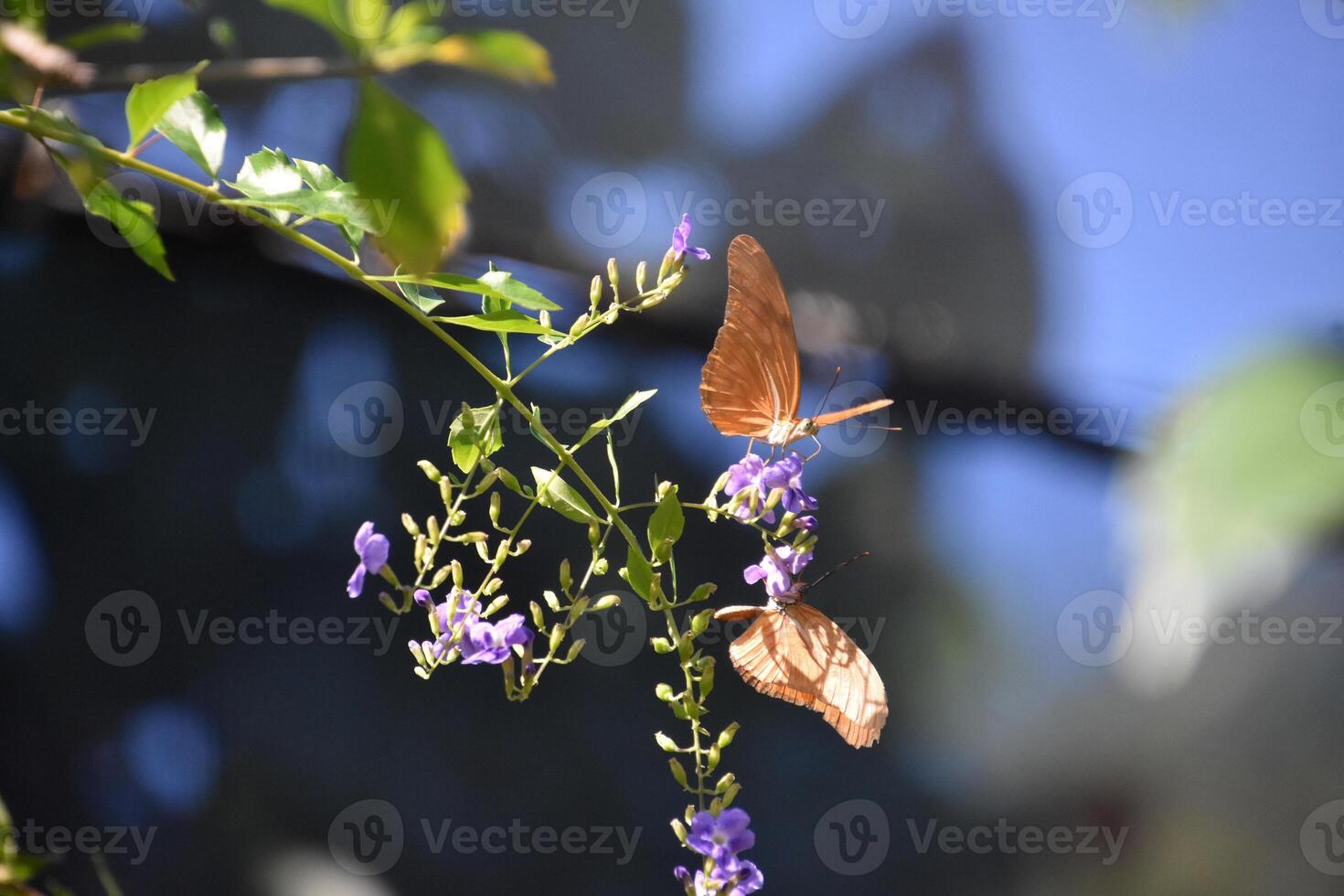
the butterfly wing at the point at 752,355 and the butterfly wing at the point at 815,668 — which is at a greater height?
the butterfly wing at the point at 752,355

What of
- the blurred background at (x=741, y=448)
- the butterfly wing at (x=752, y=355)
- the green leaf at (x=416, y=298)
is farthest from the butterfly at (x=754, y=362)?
the blurred background at (x=741, y=448)

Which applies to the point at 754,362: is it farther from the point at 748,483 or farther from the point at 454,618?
the point at 454,618

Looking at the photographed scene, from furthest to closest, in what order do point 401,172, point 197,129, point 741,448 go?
1. point 741,448
2. point 197,129
3. point 401,172

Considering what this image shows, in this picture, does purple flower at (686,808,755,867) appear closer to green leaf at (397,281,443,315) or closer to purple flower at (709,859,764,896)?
purple flower at (709,859,764,896)

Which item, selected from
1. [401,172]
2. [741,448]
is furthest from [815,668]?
[741,448]

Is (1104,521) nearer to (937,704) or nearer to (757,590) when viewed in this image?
(937,704)

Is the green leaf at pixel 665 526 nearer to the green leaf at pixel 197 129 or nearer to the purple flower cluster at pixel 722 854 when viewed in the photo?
the purple flower cluster at pixel 722 854
